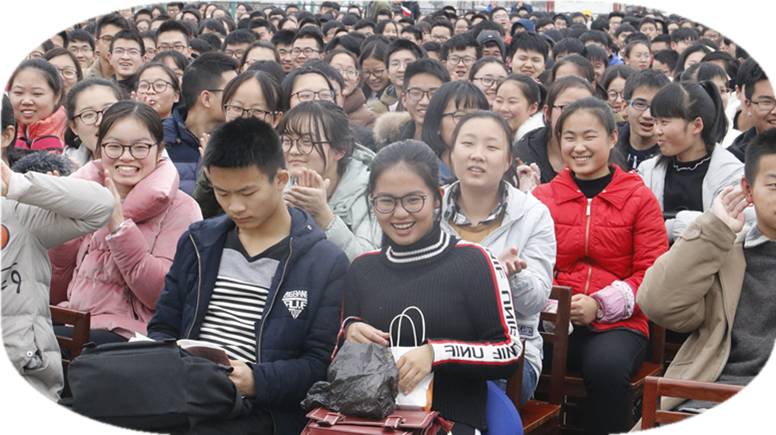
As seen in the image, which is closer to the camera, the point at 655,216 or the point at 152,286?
the point at 152,286

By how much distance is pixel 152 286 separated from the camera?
2785 mm

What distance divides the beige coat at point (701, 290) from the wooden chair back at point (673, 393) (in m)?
0.19

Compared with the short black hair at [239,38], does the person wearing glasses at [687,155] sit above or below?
below

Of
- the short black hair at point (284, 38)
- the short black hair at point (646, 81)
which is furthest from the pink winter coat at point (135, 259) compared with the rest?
the short black hair at point (284, 38)

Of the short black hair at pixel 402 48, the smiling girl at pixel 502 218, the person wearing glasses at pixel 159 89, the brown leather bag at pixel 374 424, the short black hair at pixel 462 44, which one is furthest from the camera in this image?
the short black hair at pixel 462 44

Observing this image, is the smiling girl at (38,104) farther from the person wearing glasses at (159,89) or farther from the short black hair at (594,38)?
the short black hair at (594,38)

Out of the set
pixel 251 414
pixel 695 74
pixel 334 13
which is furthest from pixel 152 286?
pixel 334 13

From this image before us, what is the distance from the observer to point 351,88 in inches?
200

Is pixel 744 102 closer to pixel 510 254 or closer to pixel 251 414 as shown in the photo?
pixel 510 254

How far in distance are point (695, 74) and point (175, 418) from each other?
11.7 feet

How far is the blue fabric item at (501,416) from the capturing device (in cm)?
232

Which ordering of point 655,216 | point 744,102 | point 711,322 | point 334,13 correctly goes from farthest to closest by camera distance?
point 334,13, point 744,102, point 655,216, point 711,322

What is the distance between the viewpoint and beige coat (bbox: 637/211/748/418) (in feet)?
7.95

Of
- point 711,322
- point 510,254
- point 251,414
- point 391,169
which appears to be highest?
point 391,169
